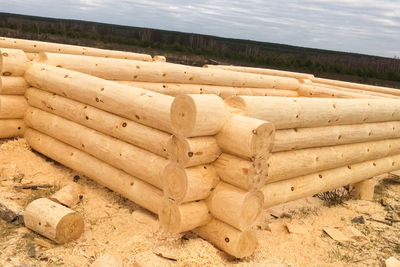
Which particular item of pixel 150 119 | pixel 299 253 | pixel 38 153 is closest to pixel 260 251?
pixel 299 253

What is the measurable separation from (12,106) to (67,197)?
2.83 meters

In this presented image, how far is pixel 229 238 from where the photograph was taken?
413cm

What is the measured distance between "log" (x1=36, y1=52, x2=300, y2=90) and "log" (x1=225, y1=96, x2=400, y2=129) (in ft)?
12.6

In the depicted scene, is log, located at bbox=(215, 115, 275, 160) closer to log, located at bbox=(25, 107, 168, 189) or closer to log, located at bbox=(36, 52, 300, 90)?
log, located at bbox=(25, 107, 168, 189)

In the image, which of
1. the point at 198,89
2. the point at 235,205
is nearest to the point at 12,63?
the point at 198,89

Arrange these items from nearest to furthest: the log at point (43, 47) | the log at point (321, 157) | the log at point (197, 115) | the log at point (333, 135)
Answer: the log at point (197, 115) → the log at point (321, 157) → the log at point (333, 135) → the log at point (43, 47)

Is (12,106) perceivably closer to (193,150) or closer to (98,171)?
(98,171)

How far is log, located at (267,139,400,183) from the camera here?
496 cm

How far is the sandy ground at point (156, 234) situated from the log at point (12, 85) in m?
0.89

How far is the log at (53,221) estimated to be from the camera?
14.0ft

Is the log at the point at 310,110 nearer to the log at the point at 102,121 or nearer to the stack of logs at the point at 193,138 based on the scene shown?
the stack of logs at the point at 193,138

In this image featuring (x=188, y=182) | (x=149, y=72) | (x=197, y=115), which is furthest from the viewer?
(x=149, y=72)

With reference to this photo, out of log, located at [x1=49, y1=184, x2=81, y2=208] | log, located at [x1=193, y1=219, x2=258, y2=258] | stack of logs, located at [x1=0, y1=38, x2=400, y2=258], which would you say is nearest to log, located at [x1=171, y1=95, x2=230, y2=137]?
stack of logs, located at [x1=0, y1=38, x2=400, y2=258]

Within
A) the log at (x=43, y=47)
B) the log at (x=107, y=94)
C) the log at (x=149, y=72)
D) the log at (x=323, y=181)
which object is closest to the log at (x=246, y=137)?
the log at (x=107, y=94)
